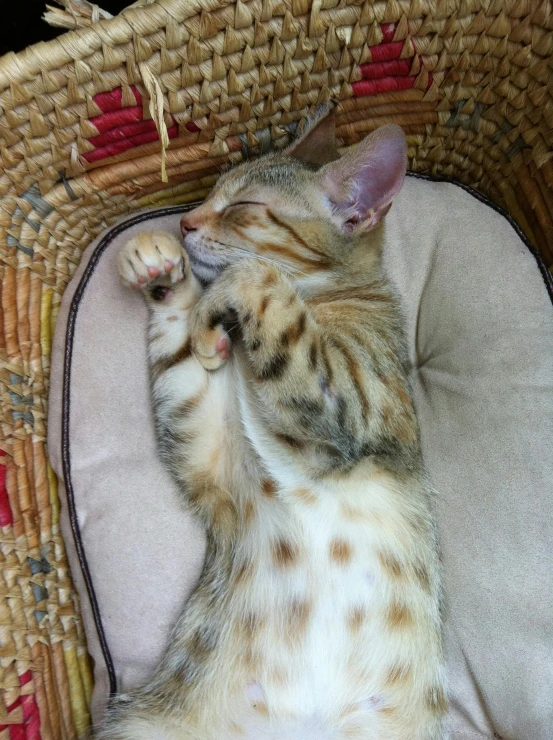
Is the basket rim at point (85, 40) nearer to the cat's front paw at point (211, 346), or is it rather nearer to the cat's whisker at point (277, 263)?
the cat's whisker at point (277, 263)

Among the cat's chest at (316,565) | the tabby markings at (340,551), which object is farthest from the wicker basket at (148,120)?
the tabby markings at (340,551)

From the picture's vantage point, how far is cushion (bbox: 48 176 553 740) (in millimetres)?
1634

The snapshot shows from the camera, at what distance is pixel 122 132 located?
1.77 metres

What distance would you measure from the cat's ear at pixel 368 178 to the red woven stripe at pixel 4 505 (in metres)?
1.18

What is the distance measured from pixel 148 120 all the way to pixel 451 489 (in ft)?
4.59

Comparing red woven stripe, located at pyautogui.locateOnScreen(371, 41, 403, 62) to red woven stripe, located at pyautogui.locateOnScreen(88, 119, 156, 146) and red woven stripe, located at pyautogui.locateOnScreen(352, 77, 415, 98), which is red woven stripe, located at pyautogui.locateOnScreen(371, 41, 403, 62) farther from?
red woven stripe, located at pyautogui.locateOnScreen(88, 119, 156, 146)

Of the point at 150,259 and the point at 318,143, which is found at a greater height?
the point at 318,143

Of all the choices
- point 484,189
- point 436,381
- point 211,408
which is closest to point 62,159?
point 211,408

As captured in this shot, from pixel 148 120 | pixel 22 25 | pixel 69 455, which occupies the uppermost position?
pixel 22 25

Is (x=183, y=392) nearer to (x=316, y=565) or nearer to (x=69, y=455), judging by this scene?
(x=69, y=455)

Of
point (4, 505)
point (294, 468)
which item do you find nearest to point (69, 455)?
point (4, 505)

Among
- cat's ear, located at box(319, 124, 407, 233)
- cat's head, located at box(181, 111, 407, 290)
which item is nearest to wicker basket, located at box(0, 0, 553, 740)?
cat's head, located at box(181, 111, 407, 290)

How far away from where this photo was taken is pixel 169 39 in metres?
1.61

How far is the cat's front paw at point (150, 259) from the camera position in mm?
1635
